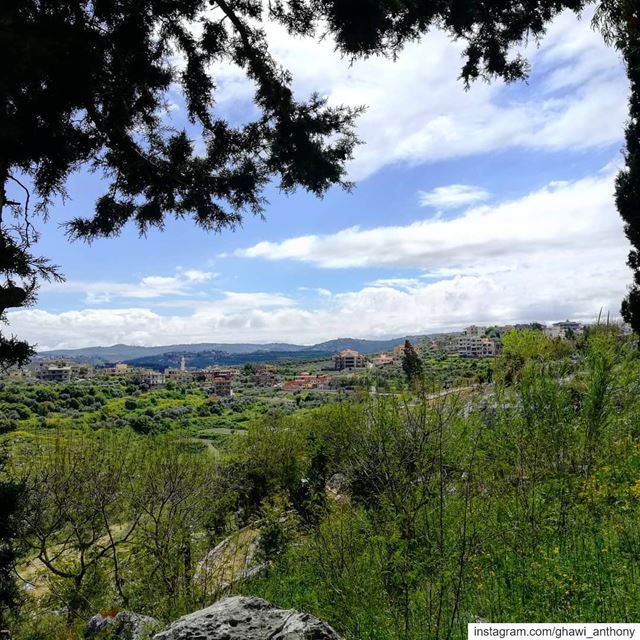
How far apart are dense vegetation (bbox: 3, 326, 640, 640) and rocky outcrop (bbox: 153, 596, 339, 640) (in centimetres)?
77

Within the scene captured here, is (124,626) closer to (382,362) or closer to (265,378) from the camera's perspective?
(382,362)

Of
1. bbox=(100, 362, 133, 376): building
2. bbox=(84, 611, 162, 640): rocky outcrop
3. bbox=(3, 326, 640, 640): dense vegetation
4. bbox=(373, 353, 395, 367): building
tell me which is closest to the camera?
bbox=(3, 326, 640, 640): dense vegetation

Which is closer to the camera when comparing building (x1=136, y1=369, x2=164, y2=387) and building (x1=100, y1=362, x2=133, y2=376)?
building (x1=136, y1=369, x2=164, y2=387)

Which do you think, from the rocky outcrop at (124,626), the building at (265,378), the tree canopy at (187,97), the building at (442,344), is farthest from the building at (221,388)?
the tree canopy at (187,97)

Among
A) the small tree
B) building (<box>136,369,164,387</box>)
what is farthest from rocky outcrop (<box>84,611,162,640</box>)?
building (<box>136,369,164,387</box>)

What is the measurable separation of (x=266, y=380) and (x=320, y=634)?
102900 millimetres

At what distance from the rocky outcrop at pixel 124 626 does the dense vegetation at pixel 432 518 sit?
31 cm

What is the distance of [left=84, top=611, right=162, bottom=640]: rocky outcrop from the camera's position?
17.9 ft

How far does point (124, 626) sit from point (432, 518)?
4.54 m

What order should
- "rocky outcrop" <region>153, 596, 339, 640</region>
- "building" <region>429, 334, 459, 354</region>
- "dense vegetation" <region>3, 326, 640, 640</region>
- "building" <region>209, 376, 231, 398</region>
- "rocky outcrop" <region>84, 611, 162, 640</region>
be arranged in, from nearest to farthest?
1. "rocky outcrop" <region>153, 596, 339, 640</region>
2. "dense vegetation" <region>3, 326, 640, 640</region>
3. "rocky outcrop" <region>84, 611, 162, 640</region>
4. "building" <region>429, 334, 459, 354</region>
5. "building" <region>209, 376, 231, 398</region>

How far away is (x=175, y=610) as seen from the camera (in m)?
5.64

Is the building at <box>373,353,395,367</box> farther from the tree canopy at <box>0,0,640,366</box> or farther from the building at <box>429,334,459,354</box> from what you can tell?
the tree canopy at <box>0,0,640,366</box>

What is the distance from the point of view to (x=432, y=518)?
14.3 ft

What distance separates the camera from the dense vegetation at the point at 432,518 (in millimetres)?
3676
